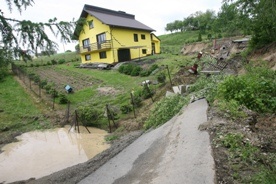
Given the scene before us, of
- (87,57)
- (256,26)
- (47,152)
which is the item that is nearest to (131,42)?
(87,57)

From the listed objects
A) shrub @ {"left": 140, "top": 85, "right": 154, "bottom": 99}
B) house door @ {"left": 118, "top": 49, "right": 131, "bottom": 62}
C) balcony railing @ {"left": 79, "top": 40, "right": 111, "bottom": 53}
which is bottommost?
shrub @ {"left": 140, "top": 85, "right": 154, "bottom": 99}

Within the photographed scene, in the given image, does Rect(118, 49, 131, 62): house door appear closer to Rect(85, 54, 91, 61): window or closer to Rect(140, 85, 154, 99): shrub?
Rect(85, 54, 91, 61): window

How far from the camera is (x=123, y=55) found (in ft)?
101

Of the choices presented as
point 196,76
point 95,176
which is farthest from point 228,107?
point 196,76

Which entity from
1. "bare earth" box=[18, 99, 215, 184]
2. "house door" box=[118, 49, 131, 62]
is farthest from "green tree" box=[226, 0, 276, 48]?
"house door" box=[118, 49, 131, 62]

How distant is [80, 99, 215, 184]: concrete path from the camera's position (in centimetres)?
395

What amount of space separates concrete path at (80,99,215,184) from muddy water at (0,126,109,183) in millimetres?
2951

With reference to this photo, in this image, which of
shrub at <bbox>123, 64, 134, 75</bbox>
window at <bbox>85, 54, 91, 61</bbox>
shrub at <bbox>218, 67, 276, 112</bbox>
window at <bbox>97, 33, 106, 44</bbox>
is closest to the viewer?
shrub at <bbox>218, 67, 276, 112</bbox>

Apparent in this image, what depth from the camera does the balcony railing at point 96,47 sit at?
2917 centimetres

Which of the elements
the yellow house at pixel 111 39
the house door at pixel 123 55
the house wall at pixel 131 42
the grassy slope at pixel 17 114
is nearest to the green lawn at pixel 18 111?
the grassy slope at pixel 17 114

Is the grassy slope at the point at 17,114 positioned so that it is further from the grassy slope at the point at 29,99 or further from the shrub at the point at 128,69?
the shrub at the point at 128,69

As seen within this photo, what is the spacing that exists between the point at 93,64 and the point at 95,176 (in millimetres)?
26821

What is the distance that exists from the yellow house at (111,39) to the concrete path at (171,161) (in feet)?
73.3

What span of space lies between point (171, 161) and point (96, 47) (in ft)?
92.1
